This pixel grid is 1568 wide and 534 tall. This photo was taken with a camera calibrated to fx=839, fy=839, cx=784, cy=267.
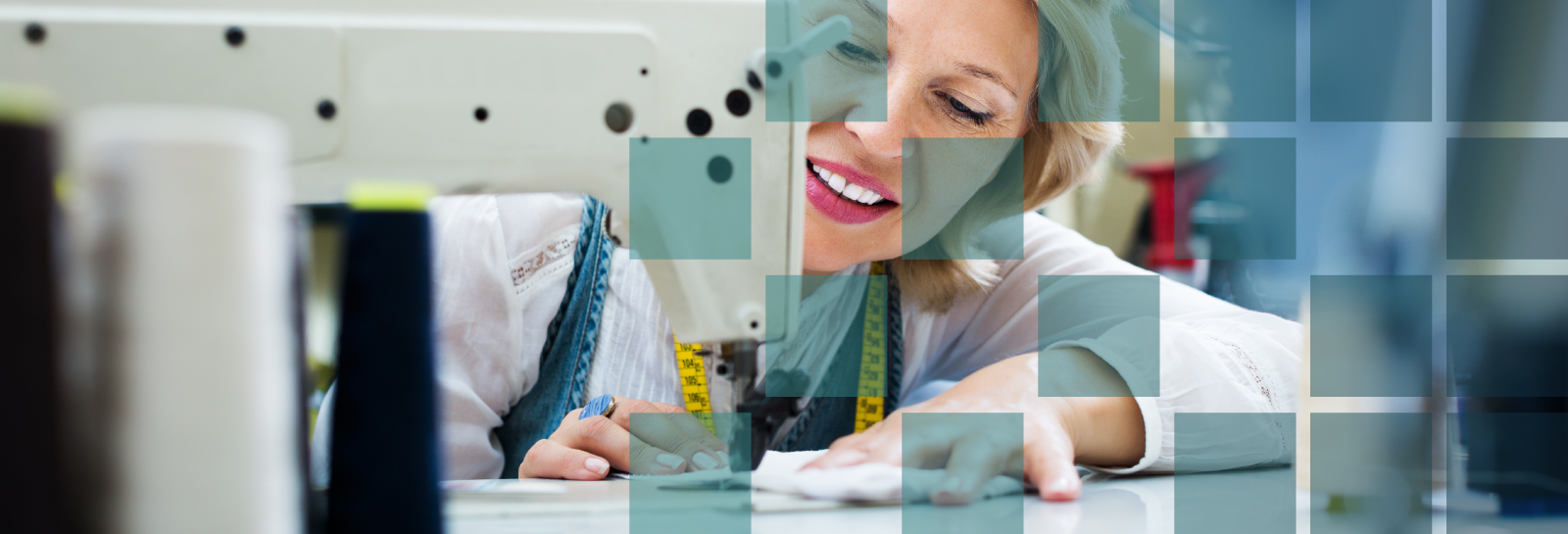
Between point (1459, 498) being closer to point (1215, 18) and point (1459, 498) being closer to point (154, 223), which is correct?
point (154, 223)

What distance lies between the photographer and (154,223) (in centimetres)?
23

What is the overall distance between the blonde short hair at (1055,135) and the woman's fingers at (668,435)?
410 mm

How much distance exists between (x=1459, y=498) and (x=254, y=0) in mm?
817

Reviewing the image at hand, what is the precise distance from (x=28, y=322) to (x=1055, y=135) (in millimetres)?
983

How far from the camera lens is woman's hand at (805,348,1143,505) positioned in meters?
0.59

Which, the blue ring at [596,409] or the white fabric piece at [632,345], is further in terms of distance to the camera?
the white fabric piece at [632,345]

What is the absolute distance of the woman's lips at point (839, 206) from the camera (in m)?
0.89

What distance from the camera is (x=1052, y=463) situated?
23.7 inches
